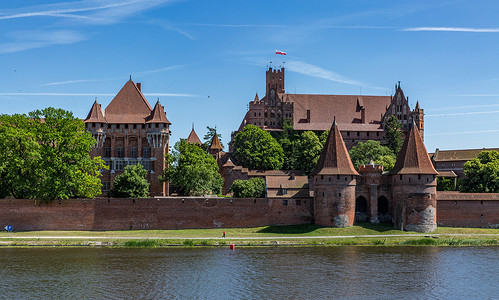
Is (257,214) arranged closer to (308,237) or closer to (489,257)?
(308,237)

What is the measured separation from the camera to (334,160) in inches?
2308

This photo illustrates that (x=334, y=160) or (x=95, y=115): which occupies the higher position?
(x=95, y=115)

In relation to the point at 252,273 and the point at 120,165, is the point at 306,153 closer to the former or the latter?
the point at 120,165

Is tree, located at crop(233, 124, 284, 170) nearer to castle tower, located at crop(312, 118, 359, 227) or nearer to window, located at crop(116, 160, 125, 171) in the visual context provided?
window, located at crop(116, 160, 125, 171)

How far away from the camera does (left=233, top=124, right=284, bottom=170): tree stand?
274 ft

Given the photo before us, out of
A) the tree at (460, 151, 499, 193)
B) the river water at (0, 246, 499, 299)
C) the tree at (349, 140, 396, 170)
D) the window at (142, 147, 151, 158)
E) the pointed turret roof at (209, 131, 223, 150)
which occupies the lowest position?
the river water at (0, 246, 499, 299)

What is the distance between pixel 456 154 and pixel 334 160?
142 feet

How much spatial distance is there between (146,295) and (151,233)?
2337 centimetres

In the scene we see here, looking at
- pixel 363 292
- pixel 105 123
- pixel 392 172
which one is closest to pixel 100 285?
pixel 363 292

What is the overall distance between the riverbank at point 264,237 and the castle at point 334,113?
3998 centimetres

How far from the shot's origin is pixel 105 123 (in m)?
72.3

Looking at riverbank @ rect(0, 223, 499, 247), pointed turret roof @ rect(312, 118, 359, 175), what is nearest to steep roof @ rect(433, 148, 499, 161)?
riverbank @ rect(0, 223, 499, 247)

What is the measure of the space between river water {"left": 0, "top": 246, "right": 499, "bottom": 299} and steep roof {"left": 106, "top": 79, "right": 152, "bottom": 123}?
26.1 m

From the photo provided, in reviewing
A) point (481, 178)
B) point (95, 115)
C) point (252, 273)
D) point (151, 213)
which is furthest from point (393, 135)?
point (252, 273)
